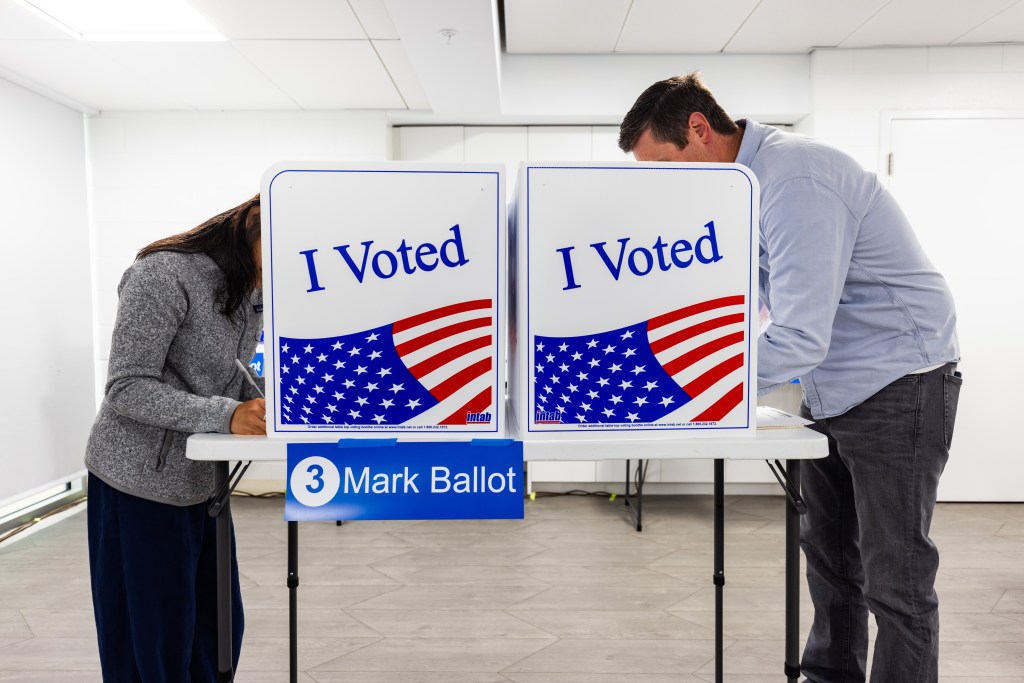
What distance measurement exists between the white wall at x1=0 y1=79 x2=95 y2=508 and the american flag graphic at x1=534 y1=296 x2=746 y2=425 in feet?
10.4

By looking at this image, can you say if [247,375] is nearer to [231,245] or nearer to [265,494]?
[231,245]

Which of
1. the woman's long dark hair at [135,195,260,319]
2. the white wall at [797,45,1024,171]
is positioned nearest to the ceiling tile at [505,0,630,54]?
the white wall at [797,45,1024,171]

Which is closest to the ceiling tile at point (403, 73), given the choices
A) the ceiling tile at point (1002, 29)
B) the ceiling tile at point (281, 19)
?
the ceiling tile at point (281, 19)

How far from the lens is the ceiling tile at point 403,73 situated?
9.49 feet

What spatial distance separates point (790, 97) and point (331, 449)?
3.30m

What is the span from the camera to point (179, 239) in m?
1.22

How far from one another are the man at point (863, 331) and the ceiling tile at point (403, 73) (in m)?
1.85

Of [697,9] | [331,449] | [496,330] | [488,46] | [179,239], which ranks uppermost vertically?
[697,9]

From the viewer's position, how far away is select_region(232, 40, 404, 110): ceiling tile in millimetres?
2896

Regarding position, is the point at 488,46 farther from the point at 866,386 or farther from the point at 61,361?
the point at 61,361

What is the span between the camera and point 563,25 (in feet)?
10.2

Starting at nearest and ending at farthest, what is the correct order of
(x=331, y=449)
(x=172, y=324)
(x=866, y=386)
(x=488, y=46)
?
(x=331, y=449) → (x=172, y=324) → (x=866, y=386) → (x=488, y=46)

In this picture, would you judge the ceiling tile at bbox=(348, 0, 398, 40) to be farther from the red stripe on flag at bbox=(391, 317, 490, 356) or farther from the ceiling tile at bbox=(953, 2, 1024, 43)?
the ceiling tile at bbox=(953, 2, 1024, 43)

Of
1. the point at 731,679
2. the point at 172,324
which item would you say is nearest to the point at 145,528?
the point at 172,324
